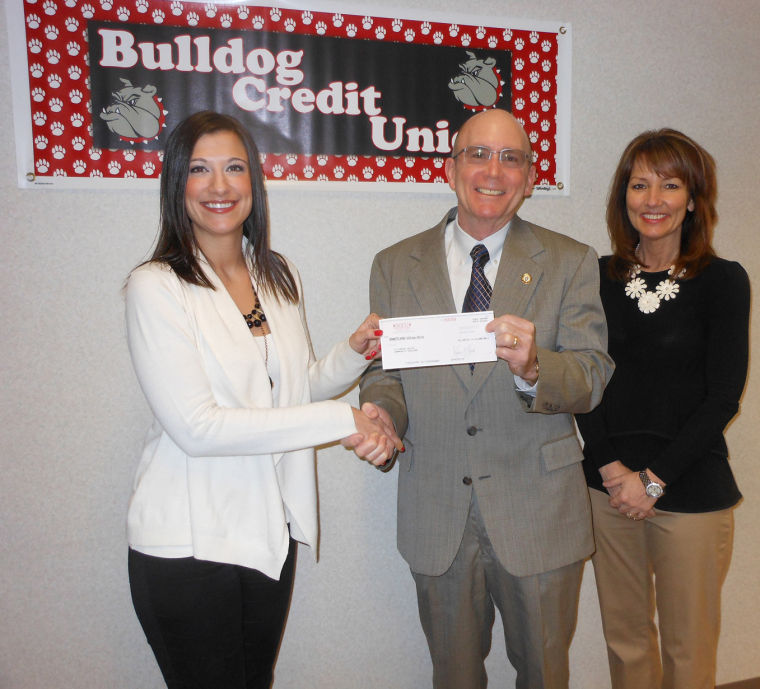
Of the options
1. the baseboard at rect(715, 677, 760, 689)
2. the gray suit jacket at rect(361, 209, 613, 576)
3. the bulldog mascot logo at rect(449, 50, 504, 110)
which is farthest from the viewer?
the baseboard at rect(715, 677, 760, 689)

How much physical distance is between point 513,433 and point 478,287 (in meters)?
0.44

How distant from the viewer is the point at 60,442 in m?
2.06

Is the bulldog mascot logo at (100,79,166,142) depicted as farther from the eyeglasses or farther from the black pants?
the black pants

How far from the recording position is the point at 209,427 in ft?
4.69

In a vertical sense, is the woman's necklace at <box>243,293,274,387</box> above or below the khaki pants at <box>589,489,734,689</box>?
above

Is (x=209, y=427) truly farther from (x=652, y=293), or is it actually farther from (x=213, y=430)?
(x=652, y=293)

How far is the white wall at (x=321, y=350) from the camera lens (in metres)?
2.02

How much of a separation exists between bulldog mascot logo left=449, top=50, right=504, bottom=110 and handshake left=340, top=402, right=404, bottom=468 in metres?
1.28

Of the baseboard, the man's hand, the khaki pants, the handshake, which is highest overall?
the man's hand

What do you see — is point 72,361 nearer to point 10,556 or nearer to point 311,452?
point 10,556

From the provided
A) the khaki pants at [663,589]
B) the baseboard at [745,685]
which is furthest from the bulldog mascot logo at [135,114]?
the baseboard at [745,685]

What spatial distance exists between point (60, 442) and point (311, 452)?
38.8 inches

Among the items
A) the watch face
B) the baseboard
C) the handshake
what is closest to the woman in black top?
the watch face

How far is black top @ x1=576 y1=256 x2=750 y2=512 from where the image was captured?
1826 millimetres
